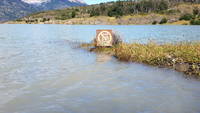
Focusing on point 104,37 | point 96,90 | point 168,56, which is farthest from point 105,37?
point 96,90

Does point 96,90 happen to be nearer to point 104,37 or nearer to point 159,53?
point 159,53

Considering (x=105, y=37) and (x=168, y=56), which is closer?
(x=168, y=56)

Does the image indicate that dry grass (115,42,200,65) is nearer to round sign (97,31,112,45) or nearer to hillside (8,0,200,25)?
round sign (97,31,112,45)

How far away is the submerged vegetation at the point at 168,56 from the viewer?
1892 cm

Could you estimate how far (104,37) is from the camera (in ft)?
99.4

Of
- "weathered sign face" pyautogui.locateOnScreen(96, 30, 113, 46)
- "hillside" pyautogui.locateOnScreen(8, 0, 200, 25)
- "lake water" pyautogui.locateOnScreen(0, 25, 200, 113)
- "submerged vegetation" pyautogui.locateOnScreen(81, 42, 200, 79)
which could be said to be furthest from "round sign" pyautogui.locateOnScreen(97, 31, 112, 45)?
"hillside" pyautogui.locateOnScreen(8, 0, 200, 25)

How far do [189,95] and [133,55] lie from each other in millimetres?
10983

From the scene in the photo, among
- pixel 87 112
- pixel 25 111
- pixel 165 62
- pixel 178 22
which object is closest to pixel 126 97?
pixel 87 112

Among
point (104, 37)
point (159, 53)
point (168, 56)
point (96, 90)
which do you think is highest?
point (104, 37)

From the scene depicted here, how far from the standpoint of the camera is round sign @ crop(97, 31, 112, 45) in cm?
3009

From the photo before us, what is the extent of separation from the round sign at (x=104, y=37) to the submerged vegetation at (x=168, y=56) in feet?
13.0

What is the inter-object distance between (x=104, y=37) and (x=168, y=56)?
33.6 feet

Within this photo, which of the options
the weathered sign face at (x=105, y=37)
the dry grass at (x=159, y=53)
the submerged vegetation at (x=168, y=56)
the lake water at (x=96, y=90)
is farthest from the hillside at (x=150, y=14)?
the lake water at (x=96, y=90)

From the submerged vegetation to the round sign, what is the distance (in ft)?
13.0
